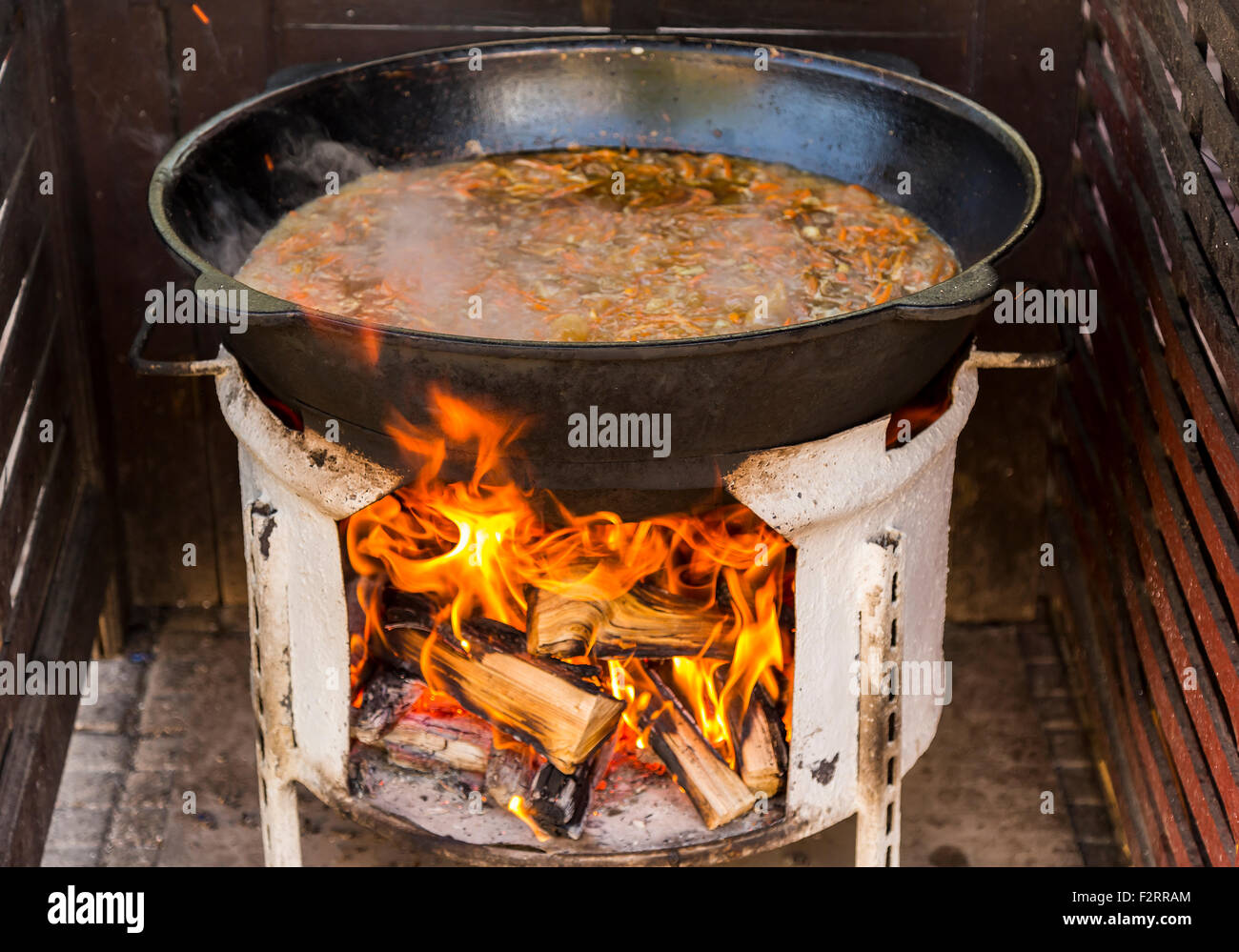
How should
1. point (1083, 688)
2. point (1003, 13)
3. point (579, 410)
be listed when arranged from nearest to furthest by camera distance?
point (579, 410) → point (1003, 13) → point (1083, 688)

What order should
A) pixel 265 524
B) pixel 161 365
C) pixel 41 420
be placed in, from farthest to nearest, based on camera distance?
pixel 41 420
pixel 265 524
pixel 161 365

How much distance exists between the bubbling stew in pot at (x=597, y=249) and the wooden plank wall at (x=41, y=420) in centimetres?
81

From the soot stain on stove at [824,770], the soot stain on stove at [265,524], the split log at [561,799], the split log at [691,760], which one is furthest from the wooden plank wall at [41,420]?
the soot stain on stove at [824,770]

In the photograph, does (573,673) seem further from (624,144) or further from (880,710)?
(624,144)

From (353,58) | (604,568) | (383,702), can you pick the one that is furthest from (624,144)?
(383,702)

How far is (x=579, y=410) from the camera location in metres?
2.50

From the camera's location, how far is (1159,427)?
11.1 ft

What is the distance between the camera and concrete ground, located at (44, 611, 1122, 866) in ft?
12.5

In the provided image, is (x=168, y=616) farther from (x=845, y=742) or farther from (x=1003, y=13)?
(x=1003, y=13)

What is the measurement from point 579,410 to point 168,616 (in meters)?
2.46

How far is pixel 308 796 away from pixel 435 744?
912 millimetres

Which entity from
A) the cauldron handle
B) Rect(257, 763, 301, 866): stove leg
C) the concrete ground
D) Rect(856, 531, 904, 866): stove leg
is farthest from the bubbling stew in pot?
the concrete ground

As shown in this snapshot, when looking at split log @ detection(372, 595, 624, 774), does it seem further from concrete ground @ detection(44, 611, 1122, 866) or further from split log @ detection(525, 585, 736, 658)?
concrete ground @ detection(44, 611, 1122, 866)
